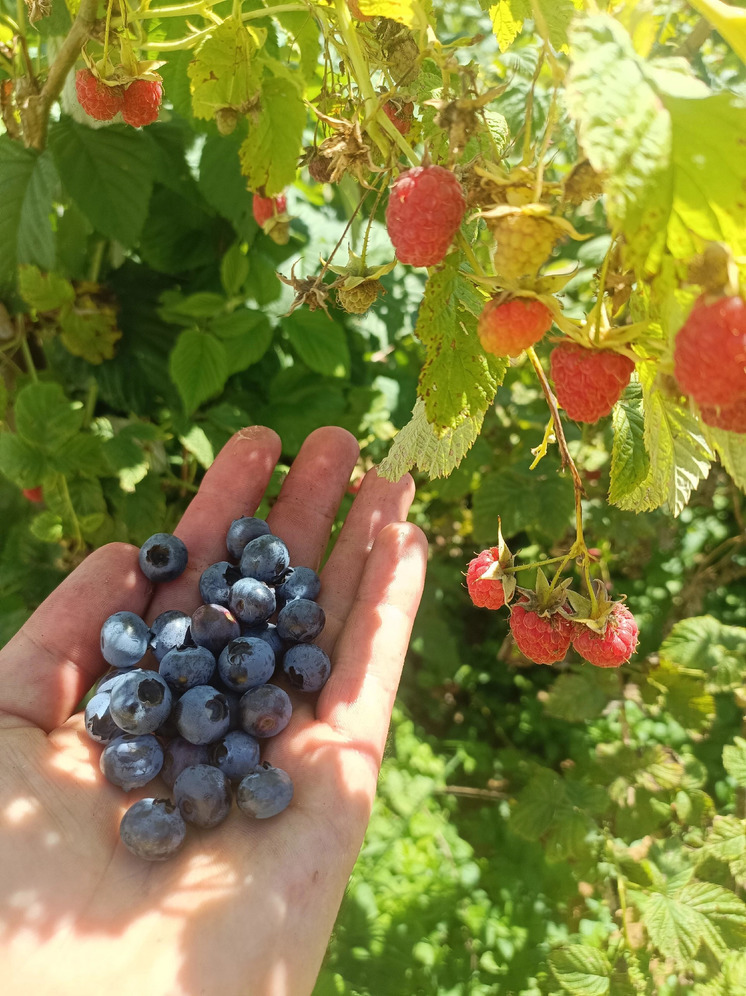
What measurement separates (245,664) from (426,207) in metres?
0.99

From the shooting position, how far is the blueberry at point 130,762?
1235mm

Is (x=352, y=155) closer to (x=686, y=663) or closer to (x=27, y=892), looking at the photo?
(x=27, y=892)

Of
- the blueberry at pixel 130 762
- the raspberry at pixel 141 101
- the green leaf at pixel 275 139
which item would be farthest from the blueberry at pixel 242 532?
the raspberry at pixel 141 101

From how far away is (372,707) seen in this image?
1.39 metres

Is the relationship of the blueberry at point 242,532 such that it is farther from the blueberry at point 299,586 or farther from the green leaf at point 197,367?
the green leaf at point 197,367

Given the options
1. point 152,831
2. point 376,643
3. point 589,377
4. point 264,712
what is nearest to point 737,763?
point 376,643

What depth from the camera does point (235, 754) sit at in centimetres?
129

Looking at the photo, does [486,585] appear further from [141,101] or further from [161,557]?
[141,101]

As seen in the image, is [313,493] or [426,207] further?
[313,493]

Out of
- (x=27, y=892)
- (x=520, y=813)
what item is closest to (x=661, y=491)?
(x=27, y=892)

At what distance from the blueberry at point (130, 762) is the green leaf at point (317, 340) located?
978 mm

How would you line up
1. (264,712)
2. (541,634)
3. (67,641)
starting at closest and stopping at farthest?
1. (541,634)
2. (264,712)
3. (67,641)

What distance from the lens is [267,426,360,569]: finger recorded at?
1794 mm

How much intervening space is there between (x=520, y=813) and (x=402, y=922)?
47 cm
